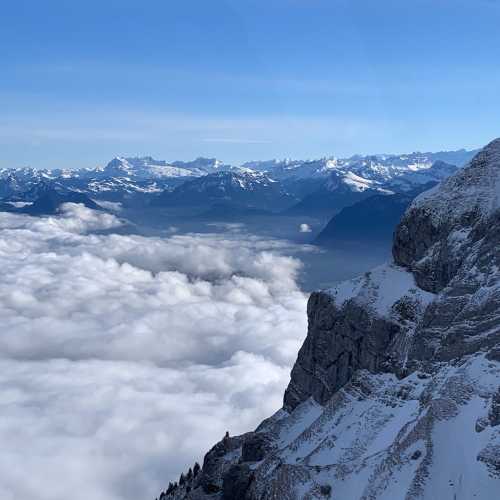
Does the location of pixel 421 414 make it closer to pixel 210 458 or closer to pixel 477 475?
pixel 477 475

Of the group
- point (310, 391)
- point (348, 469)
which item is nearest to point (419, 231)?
point (310, 391)

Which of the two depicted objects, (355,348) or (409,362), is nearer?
(409,362)

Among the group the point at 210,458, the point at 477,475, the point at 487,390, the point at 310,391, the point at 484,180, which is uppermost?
the point at 484,180

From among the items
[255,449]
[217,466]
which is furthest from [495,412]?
[217,466]

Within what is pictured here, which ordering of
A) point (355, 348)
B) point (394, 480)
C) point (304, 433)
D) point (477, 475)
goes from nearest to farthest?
1. point (477, 475)
2. point (394, 480)
3. point (304, 433)
4. point (355, 348)

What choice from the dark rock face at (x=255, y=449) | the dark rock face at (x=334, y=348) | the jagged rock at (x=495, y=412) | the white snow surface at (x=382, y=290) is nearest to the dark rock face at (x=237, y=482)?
the dark rock face at (x=255, y=449)

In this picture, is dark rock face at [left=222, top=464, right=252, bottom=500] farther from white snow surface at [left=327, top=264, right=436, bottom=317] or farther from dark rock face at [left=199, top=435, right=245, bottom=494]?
white snow surface at [left=327, top=264, right=436, bottom=317]
